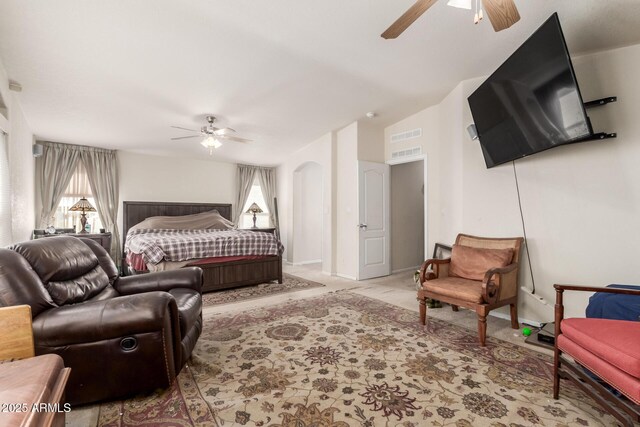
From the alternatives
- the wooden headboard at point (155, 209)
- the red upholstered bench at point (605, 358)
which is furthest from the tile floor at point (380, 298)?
the wooden headboard at point (155, 209)

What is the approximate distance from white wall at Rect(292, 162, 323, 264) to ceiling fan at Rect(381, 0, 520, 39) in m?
5.16

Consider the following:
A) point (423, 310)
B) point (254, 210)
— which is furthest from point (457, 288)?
point (254, 210)

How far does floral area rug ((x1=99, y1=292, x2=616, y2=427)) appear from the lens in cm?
162

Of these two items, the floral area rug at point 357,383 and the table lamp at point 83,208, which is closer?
the floral area rug at point 357,383

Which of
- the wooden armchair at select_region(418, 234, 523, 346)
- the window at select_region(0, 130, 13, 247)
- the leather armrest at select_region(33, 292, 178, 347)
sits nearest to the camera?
the leather armrest at select_region(33, 292, 178, 347)

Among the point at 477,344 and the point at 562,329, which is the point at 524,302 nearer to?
the point at 477,344

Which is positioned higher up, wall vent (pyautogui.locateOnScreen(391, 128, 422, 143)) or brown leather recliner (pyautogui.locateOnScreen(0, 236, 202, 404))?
wall vent (pyautogui.locateOnScreen(391, 128, 422, 143))

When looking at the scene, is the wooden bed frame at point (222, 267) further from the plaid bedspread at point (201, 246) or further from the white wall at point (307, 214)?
the white wall at point (307, 214)

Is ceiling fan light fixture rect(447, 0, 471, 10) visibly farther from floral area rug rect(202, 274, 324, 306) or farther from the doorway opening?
the doorway opening

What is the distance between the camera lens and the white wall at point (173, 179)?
5.85 metres

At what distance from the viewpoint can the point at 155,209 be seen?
598 cm

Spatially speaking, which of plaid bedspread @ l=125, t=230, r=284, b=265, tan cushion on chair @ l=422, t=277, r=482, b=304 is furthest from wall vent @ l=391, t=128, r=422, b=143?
plaid bedspread @ l=125, t=230, r=284, b=265

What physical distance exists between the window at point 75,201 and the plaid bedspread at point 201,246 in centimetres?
114

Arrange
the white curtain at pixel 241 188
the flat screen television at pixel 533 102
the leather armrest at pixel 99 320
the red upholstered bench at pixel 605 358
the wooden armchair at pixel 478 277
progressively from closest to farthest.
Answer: the red upholstered bench at pixel 605 358
the leather armrest at pixel 99 320
the flat screen television at pixel 533 102
the wooden armchair at pixel 478 277
the white curtain at pixel 241 188
